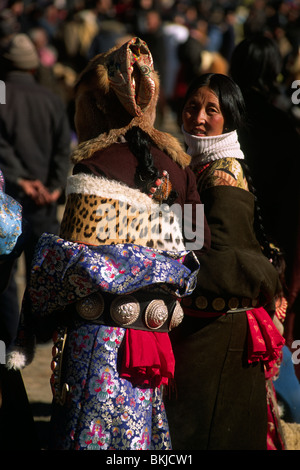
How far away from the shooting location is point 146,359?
2736 millimetres

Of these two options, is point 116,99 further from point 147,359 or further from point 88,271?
point 147,359

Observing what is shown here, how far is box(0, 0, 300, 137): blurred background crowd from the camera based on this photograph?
10.9 m

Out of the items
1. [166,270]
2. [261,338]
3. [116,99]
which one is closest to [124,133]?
[116,99]

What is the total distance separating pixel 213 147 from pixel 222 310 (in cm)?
74

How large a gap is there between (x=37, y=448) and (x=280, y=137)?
2060 mm

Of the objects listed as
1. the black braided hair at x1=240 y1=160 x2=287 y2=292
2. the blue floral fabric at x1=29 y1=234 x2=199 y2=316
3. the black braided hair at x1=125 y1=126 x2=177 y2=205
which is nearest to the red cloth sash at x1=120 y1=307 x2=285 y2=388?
the blue floral fabric at x1=29 y1=234 x2=199 y2=316

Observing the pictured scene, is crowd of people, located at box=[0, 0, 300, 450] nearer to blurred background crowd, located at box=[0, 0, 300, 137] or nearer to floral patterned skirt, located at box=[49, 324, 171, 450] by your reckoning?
floral patterned skirt, located at box=[49, 324, 171, 450]

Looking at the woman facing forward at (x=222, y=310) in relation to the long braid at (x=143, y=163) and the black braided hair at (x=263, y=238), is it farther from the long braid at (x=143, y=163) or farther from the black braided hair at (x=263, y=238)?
the long braid at (x=143, y=163)

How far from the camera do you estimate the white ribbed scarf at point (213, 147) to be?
3375 millimetres

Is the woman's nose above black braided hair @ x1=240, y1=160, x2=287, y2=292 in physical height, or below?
above

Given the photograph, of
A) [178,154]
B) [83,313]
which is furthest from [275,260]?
[83,313]

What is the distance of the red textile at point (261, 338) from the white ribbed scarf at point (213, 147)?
0.72 m
